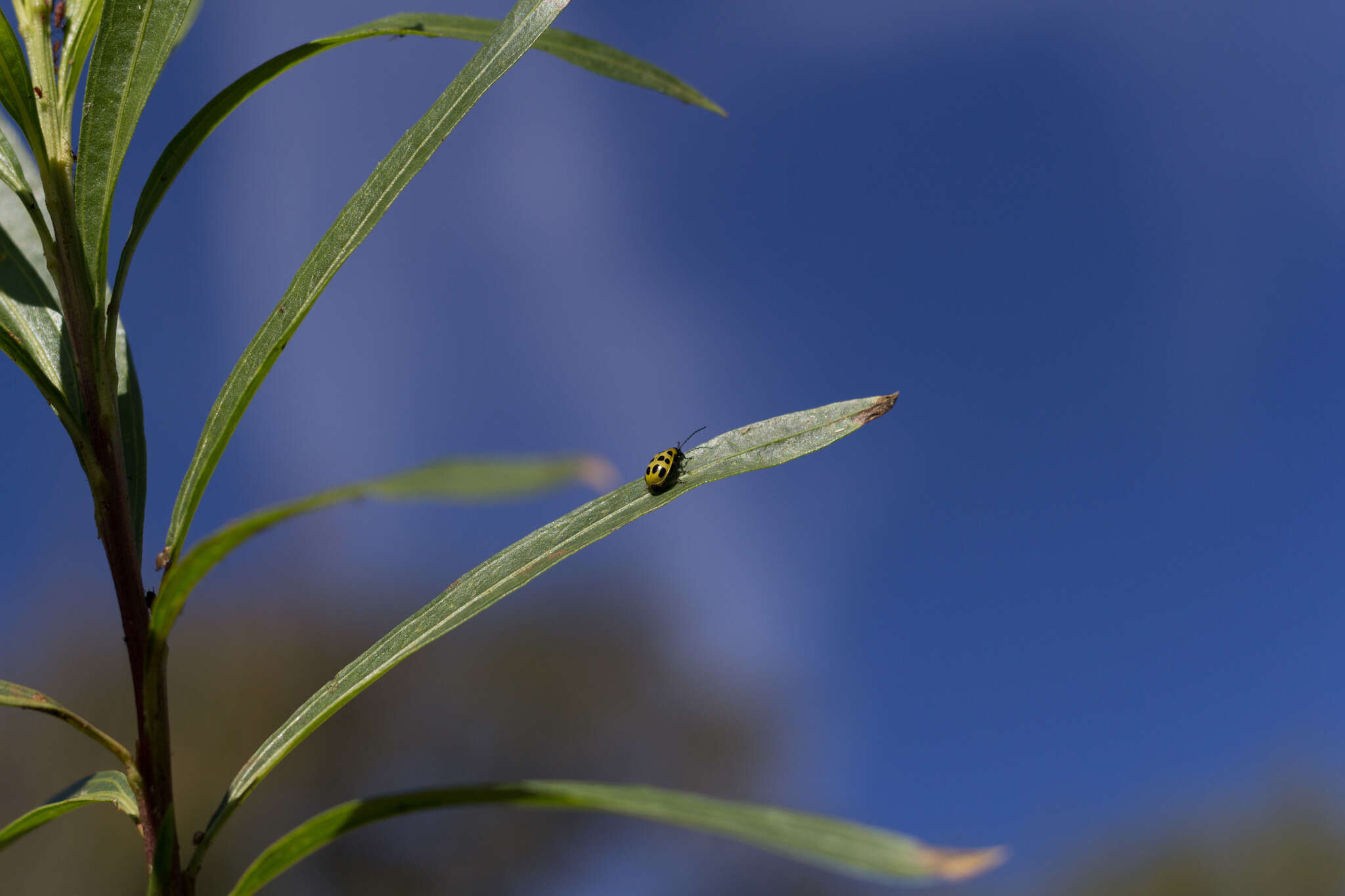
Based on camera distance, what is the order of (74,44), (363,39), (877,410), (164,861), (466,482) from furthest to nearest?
(363,39) → (74,44) → (877,410) → (164,861) → (466,482)

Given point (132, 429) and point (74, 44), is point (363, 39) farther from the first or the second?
point (132, 429)

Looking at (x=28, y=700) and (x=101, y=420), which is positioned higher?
(x=101, y=420)

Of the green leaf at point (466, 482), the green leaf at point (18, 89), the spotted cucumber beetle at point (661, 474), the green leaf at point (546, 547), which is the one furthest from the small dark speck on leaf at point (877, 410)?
the green leaf at point (18, 89)

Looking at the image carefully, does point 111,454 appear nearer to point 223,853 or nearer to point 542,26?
point 542,26

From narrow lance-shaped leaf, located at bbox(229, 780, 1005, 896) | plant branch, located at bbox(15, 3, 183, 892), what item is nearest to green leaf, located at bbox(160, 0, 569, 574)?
plant branch, located at bbox(15, 3, 183, 892)

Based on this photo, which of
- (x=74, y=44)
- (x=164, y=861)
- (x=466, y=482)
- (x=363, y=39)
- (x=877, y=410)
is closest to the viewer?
(x=466, y=482)

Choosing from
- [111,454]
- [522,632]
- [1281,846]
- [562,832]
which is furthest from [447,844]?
[1281,846]

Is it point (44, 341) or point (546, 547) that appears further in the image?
point (44, 341)

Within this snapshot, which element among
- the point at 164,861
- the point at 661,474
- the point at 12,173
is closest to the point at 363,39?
the point at 12,173
